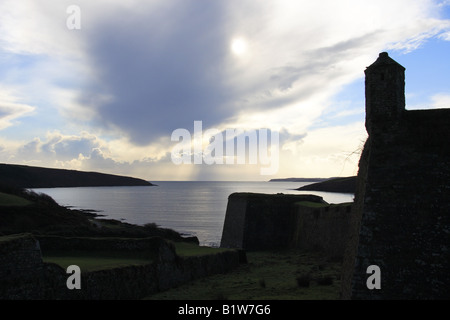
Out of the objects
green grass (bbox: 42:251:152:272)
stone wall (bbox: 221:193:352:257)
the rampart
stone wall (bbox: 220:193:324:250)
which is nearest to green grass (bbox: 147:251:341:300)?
the rampart

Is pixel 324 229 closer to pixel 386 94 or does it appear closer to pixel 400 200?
pixel 400 200

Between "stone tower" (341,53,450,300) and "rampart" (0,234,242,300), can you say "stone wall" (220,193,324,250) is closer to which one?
"rampart" (0,234,242,300)

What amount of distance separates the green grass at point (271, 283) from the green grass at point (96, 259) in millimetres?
1986

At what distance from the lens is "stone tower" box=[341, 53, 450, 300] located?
11352 mm

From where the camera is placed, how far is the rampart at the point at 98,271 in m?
12.2

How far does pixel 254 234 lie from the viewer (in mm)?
33656

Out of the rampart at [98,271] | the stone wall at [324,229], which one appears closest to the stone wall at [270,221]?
the stone wall at [324,229]

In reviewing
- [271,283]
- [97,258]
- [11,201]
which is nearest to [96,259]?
[97,258]

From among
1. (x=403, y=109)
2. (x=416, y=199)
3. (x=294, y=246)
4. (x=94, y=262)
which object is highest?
(x=403, y=109)

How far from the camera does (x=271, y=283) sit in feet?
61.6

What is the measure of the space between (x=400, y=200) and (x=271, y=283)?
8670mm

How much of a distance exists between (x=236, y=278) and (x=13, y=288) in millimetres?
12039
